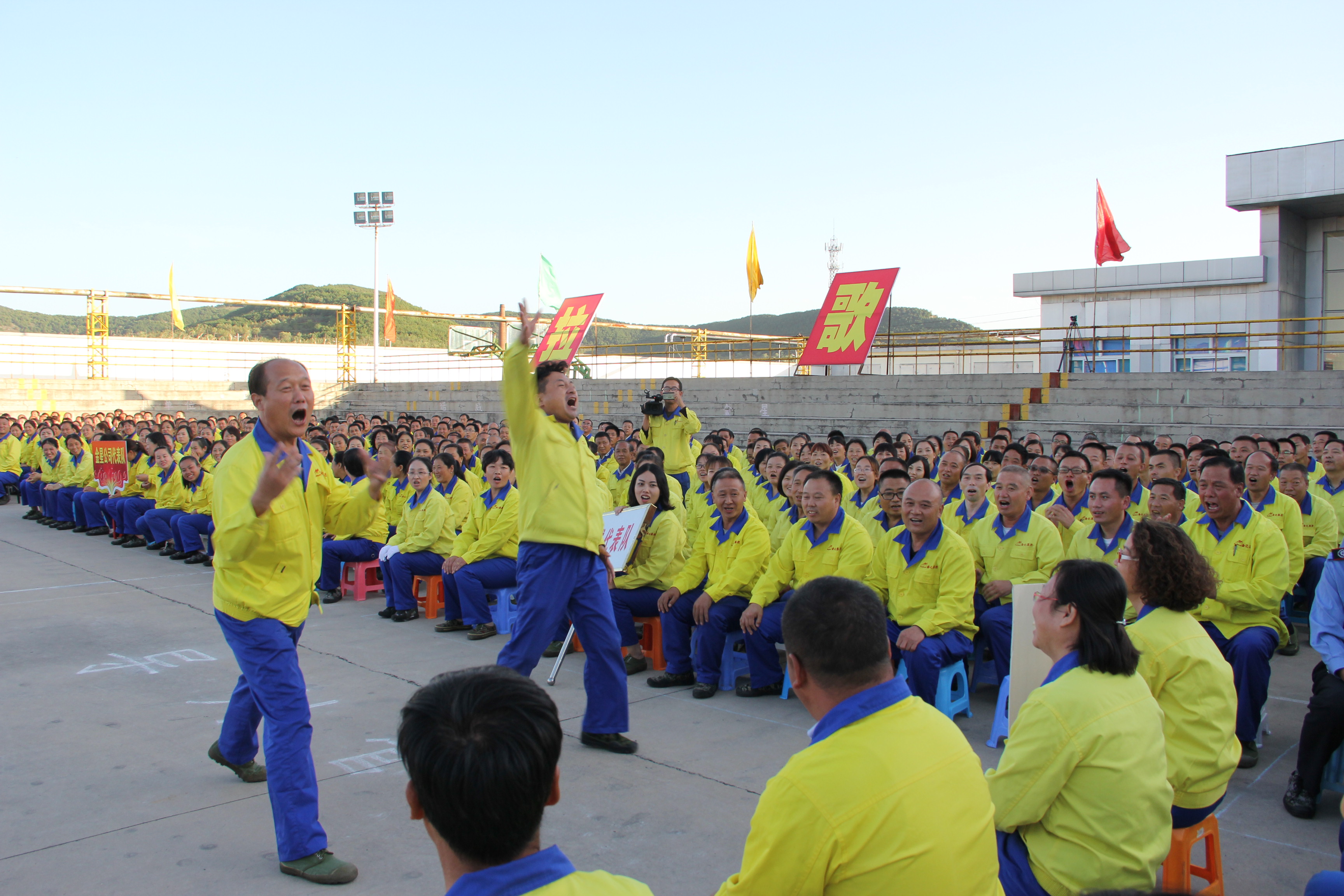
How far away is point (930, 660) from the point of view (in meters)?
4.57

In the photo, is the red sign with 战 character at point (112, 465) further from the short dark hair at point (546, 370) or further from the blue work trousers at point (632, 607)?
the short dark hair at point (546, 370)

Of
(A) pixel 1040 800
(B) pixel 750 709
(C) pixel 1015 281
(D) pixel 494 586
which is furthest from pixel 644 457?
(C) pixel 1015 281

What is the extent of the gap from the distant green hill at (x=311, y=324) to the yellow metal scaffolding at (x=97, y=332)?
1125cm

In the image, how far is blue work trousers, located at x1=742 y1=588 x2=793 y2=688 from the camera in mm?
5199

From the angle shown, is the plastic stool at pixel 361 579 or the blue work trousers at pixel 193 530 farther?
the blue work trousers at pixel 193 530

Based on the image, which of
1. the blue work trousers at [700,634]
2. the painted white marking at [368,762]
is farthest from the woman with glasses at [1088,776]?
the blue work trousers at [700,634]

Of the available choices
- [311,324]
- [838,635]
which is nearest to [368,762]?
[838,635]

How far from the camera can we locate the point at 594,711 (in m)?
4.29

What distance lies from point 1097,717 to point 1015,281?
75.6ft

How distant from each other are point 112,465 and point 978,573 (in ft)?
34.8

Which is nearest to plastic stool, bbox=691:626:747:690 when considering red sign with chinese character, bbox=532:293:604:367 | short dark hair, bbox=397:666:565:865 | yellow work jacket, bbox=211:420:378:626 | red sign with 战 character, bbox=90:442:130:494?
yellow work jacket, bbox=211:420:378:626

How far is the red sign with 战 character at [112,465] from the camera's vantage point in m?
11.4

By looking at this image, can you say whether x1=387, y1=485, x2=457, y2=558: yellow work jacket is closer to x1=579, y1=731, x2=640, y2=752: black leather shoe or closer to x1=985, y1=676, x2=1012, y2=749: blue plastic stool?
x1=579, y1=731, x2=640, y2=752: black leather shoe

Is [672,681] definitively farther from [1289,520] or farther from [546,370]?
[1289,520]
